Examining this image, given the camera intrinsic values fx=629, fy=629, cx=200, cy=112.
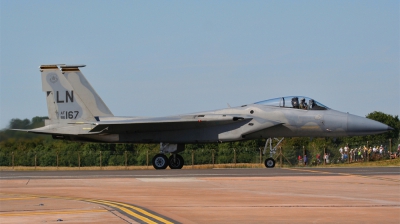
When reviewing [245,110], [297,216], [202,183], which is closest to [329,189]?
[202,183]

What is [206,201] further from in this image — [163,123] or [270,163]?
[270,163]

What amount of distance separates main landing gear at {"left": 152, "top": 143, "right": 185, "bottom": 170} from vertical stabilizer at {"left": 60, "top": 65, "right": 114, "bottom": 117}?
10.7 feet

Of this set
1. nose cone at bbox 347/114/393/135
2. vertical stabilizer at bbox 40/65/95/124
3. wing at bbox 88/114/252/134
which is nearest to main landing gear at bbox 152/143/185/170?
wing at bbox 88/114/252/134

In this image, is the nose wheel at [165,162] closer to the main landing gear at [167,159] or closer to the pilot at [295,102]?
the main landing gear at [167,159]

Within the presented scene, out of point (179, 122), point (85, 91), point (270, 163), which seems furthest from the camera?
point (85, 91)

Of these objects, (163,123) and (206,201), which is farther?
(163,123)

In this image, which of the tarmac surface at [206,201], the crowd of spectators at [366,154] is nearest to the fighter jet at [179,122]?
the tarmac surface at [206,201]

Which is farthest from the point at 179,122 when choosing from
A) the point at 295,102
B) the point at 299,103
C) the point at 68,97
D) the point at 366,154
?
the point at 366,154

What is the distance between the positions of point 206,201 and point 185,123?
520 inches

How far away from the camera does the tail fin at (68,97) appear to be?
87.2 ft

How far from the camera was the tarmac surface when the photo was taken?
361 inches

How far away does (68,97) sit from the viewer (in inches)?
1053

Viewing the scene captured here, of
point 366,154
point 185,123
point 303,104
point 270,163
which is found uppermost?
point 303,104

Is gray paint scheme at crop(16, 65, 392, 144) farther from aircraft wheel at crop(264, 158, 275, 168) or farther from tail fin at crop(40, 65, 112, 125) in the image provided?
aircraft wheel at crop(264, 158, 275, 168)
